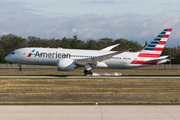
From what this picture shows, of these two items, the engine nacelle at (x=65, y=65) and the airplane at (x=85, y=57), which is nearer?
the engine nacelle at (x=65, y=65)

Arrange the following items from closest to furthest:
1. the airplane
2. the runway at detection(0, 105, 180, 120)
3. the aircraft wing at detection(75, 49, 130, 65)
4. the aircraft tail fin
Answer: the runway at detection(0, 105, 180, 120) < the aircraft wing at detection(75, 49, 130, 65) < the airplane < the aircraft tail fin

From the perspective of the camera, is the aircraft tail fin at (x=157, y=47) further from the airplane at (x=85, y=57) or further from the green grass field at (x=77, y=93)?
the green grass field at (x=77, y=93)

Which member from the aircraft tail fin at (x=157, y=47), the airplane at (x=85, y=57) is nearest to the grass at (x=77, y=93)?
the airplane at (x=85, y=57)

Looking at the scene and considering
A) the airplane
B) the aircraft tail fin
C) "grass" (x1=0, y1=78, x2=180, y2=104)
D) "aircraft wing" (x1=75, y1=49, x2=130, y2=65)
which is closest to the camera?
"grass" (x1=0, y1=78, x2=180, y2=104)

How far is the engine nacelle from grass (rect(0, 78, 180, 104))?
3.97m

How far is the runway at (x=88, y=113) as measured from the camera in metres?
12.5

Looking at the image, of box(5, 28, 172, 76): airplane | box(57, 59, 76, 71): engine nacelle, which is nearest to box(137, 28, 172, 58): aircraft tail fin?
box(5, 28, 172, 76): airplane

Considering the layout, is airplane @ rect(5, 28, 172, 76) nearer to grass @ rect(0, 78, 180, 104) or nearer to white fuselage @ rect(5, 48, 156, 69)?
white fuselage @ rect(5, 48, 156, 69)

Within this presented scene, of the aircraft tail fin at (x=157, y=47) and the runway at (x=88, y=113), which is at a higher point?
the aircraft tail fin at (x=157, y=47)

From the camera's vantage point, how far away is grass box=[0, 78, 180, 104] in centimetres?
1991

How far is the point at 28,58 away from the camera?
3781 cm

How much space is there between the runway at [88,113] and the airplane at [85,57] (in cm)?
2076

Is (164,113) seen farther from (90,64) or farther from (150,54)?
(150,54)

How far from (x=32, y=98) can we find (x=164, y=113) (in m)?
12.4
